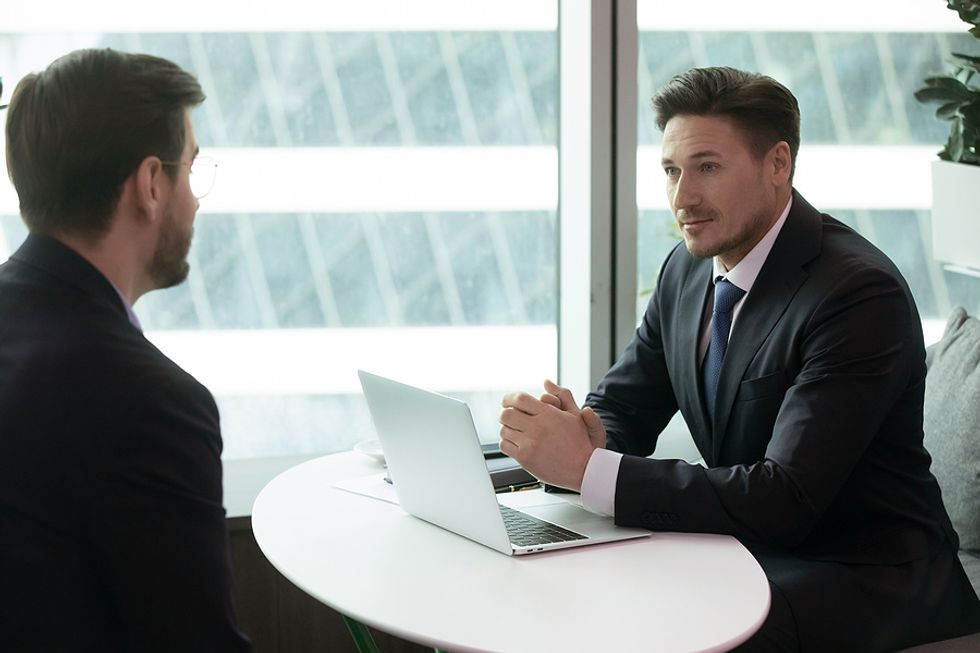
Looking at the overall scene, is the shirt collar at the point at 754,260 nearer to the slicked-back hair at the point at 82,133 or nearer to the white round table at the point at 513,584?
the white round table at the point at 513,584

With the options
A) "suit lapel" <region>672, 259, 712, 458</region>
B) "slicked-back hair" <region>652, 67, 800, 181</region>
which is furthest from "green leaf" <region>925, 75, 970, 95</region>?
"suit lapel" <region>672, 259, 712, 458</region>

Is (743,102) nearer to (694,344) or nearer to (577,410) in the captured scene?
(694,344)

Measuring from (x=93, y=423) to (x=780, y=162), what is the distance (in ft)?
4.75

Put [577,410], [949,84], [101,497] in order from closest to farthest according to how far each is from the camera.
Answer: [101,497] < [577,410] < [949,84]

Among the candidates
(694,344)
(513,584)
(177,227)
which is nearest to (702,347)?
(694,344)

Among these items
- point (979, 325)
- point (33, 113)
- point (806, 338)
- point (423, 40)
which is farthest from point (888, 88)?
point (33, 113)

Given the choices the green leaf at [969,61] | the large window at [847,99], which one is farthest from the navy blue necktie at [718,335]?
the green leaf at [969,61]

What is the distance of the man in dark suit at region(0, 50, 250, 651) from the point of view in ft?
4.07

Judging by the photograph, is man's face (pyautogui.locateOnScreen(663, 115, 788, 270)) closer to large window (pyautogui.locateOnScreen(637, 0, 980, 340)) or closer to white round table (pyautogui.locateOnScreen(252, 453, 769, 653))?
white round table (pyautogui.locateOnScreen(252, 453, 769, 653))

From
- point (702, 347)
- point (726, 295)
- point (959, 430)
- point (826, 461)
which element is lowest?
point (959, 430)

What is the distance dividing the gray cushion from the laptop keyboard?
1040 mm

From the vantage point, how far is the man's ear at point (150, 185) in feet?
4.62

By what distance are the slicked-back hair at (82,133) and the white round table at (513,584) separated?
597 mm

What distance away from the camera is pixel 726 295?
2.22 meters
